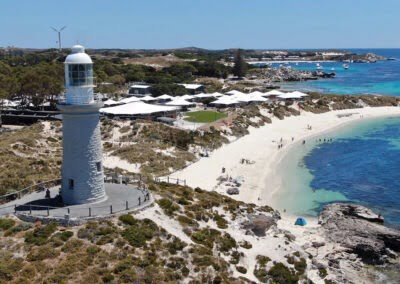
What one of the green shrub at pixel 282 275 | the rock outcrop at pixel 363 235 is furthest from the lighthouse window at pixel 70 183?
the rock outcrop at pixel 363 235

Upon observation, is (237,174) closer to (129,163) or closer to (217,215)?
(129,163)

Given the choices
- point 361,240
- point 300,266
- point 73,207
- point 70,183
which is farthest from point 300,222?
point 70,183

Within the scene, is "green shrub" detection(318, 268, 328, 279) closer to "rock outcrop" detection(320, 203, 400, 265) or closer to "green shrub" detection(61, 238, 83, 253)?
"rock outcrop" detection(320, 203, 400, 265)

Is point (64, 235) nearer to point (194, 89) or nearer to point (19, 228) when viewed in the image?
point (19, 228)

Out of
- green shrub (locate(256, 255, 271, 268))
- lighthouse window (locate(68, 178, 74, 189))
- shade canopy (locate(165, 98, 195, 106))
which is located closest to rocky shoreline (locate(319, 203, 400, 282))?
green shrub (locate(256, 255, 271, 268))

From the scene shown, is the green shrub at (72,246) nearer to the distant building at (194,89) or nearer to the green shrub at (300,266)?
the green shrub at (300,266)
